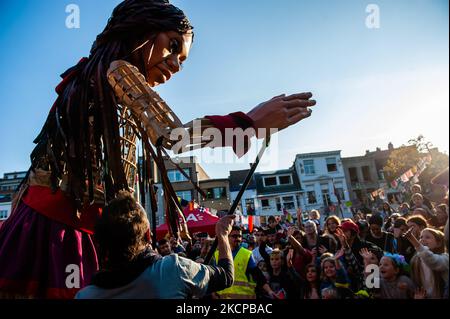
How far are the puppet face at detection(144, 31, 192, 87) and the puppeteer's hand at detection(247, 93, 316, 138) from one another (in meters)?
0.68

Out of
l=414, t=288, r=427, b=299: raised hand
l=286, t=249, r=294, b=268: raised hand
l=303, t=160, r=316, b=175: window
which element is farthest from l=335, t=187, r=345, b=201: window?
l=414, t=288, r=427, b=299: raised hand

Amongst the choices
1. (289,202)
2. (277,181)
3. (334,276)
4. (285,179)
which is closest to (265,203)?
(289,202)

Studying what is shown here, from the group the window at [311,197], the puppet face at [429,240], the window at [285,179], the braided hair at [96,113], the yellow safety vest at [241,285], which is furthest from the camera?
the window at [285,179]

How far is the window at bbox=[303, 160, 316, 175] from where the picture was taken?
3988 cm

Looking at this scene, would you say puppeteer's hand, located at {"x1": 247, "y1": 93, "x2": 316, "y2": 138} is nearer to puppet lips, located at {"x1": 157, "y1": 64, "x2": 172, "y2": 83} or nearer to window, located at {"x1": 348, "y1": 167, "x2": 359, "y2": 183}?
puppet lips, located at {"x1": 157, "y1": 64, "x2": 172, "y2": 83}

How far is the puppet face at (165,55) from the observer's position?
1.74m

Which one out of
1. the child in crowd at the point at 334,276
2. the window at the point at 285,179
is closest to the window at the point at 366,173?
the window at the point at 285,179

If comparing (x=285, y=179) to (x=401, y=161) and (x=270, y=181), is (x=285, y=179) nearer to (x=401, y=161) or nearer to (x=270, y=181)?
(x=270, y=181)

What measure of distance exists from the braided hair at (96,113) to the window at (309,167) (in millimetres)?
39562

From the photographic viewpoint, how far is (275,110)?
4.60 feet

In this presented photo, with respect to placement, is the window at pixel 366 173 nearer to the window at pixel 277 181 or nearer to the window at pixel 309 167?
the window at pixel 309 167

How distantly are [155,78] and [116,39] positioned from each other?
11.2 inches
